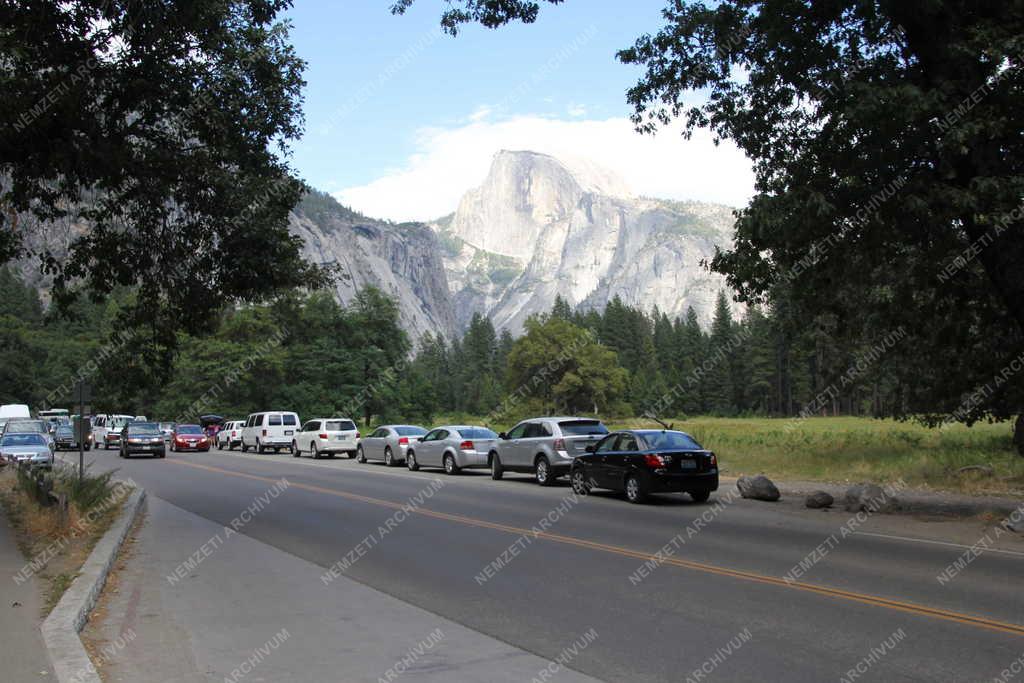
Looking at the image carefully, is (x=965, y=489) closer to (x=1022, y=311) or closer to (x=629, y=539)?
(x=1022, y=311)

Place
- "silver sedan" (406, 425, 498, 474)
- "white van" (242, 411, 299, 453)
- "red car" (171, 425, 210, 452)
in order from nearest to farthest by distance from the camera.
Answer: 1. "silver sedan" (406, 425, 498, 474)
2. "white van" (242, 411, 299, 453)
3. "red car" (171, 425, 210, 452)

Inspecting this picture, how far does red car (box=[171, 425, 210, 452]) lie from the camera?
45.2 meters

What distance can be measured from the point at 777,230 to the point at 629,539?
5843mm

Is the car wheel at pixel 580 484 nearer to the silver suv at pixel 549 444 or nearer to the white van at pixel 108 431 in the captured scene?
the silver suv at pixel 549 444

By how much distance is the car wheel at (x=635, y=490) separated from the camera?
16.6 meters

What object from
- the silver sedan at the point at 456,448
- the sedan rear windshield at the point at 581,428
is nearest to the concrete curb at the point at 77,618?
the sedan rear windshield at the point at 581,428

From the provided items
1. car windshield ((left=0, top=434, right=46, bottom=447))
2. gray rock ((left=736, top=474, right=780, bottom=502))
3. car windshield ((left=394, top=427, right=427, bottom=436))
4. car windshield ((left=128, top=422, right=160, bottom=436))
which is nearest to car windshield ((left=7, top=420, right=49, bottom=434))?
car windshield ((left=128, top=422, right=160, bottom=436))

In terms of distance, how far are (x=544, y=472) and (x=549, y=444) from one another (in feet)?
2.35

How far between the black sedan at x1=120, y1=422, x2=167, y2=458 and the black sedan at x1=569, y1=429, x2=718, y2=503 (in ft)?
92.0

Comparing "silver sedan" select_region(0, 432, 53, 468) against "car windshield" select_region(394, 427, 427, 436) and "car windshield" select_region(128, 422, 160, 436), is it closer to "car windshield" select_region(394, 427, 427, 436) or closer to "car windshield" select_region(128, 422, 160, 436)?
"car windshield" select_region(128, 422, 160, 436)

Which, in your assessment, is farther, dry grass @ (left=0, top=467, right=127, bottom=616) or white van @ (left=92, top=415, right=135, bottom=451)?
white van @ (left=92, top=415, right=135, bottom=451)

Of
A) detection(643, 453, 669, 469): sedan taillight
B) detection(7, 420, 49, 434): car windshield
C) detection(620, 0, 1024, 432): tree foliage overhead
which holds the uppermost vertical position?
detection(620, 0, 1024, 432): tree foliage overhead

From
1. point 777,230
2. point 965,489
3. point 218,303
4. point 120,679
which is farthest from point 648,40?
point 120,679

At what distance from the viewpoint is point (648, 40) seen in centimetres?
1705
